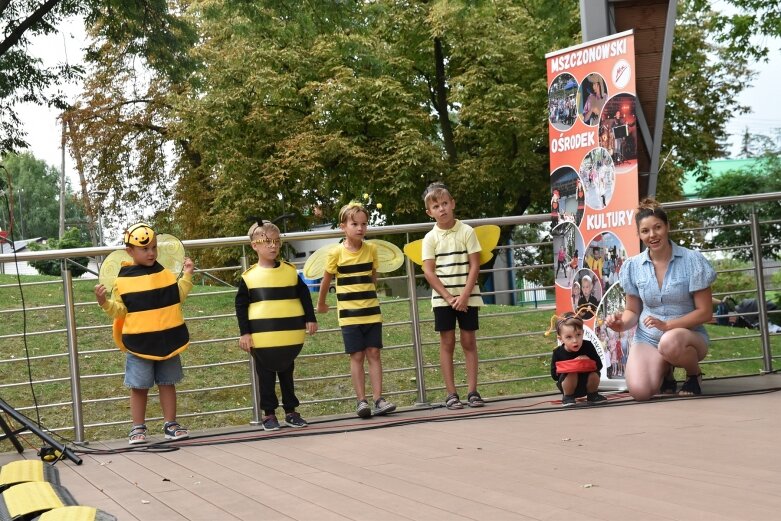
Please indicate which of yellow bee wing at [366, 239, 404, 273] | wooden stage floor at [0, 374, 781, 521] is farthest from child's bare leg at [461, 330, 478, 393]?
yellow bee wing at [366, 239, 404, 273]

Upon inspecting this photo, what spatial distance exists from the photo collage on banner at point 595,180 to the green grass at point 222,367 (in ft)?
6.94

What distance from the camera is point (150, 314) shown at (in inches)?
247

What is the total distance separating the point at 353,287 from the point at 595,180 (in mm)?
1788

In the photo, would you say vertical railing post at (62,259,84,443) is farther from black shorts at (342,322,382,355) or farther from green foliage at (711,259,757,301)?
green foliage at (711,259,757,301)

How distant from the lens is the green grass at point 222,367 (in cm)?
1035

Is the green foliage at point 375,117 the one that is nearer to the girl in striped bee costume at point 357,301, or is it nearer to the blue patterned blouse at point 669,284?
the girl in striped bee costume at point 357,301

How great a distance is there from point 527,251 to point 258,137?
10.9 metres

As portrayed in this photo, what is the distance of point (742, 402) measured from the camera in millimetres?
6129

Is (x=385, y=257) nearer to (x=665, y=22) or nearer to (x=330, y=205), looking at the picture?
(x=665, y=22)

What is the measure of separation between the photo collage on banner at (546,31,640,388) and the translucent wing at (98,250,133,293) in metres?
2.94

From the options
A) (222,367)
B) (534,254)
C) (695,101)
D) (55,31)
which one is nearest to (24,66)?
(55,31)

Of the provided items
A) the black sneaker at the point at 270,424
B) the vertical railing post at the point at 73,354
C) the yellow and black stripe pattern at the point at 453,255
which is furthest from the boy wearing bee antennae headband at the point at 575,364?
the vertical railing post at the point at 73,354

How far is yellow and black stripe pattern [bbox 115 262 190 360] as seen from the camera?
6234 mm

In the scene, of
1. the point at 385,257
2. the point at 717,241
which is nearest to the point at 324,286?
the point at 385,257
